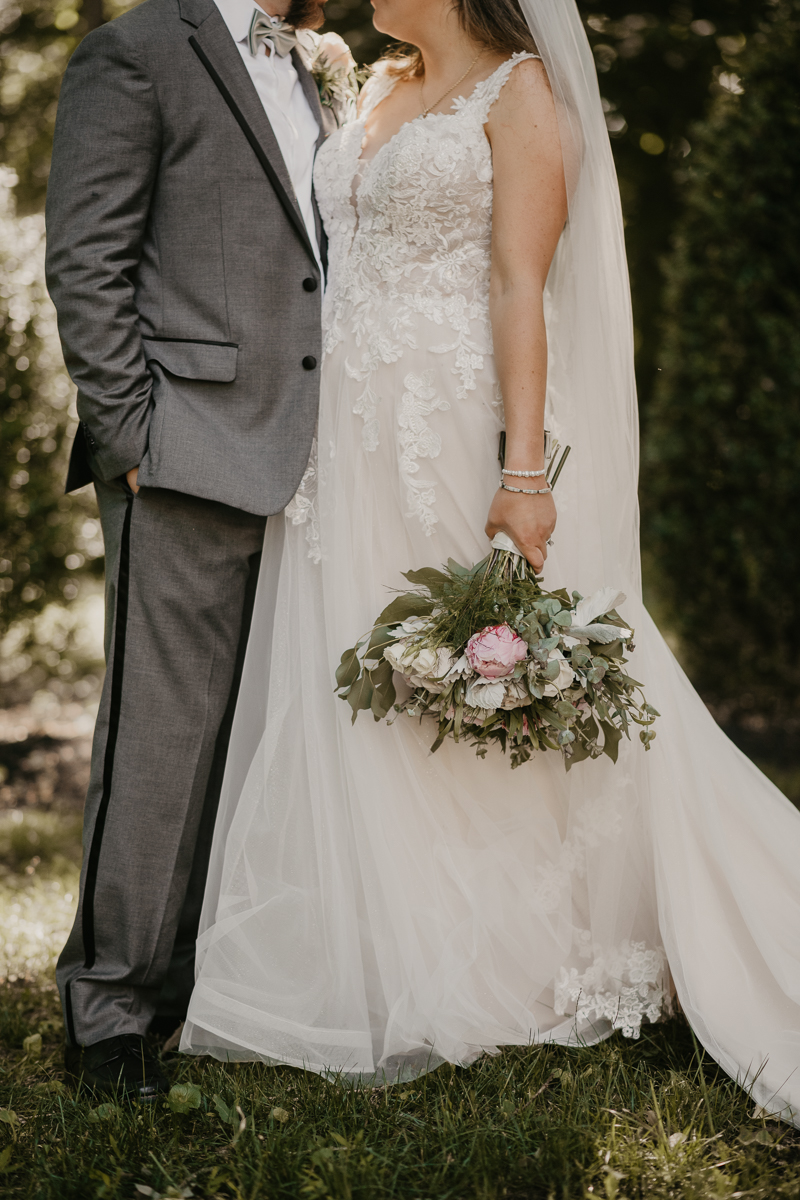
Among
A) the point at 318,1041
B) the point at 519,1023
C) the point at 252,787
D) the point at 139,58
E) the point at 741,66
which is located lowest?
the point at 519,1023

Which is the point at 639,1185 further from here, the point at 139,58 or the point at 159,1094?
the point at 139,58

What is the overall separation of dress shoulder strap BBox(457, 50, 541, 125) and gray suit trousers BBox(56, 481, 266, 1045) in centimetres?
110

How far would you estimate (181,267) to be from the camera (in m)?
2.35

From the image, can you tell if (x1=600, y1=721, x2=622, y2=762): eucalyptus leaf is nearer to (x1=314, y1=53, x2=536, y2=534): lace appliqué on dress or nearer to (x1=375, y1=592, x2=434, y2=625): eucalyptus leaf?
(x1=375, y1=592, x2=434, y2=625): eucalyptus leaf

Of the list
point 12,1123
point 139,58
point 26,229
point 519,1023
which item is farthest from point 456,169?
point 26,229

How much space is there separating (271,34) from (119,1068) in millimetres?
2512

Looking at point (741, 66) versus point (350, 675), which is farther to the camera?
point (741, 66)

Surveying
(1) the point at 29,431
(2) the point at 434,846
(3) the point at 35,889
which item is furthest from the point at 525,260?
(1) the point at 29,431

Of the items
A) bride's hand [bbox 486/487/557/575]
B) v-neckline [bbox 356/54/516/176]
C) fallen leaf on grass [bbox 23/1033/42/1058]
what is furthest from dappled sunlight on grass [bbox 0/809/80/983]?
v-neckline [bbox 356/54/516/176]

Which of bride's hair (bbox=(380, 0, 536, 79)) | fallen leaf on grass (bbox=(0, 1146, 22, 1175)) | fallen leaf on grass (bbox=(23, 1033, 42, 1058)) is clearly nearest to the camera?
fallen leaf on grass (bbox=(0, 1146, 22, 1175))

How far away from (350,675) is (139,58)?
1478 millimetres

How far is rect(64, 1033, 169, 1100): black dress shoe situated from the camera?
7.13ft

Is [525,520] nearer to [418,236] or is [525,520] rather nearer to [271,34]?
[418,236]

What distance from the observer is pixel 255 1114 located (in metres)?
2.03
